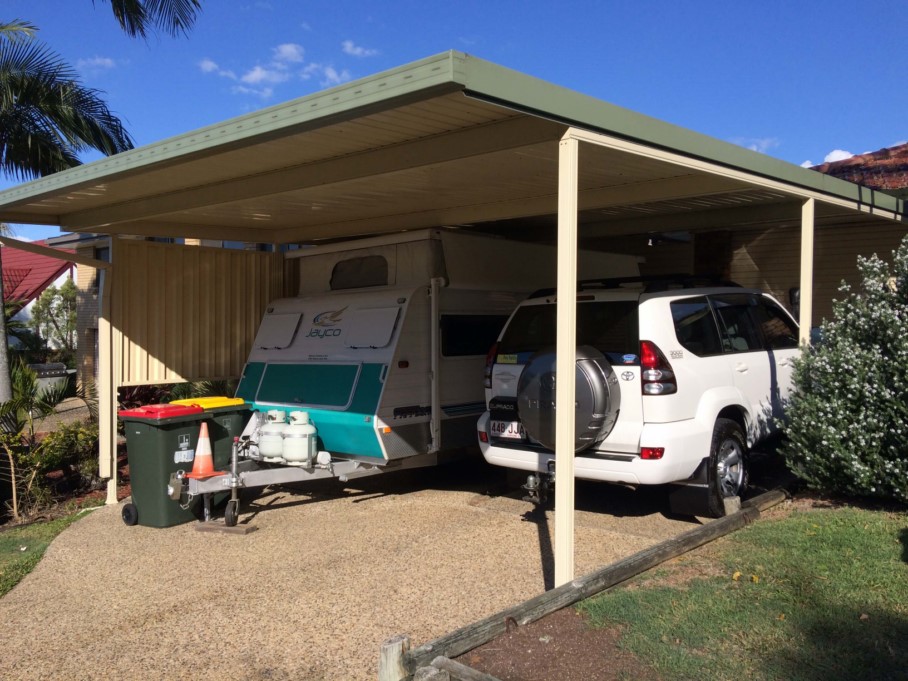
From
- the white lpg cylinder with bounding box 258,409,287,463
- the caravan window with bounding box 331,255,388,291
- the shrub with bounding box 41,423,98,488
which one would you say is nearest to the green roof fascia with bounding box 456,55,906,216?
the caravan window with bounding box 331,255,388,291

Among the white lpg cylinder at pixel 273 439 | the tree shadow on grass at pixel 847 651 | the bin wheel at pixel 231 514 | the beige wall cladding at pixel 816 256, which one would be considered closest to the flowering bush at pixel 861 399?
the tree shadow on grass at pixel 847 651

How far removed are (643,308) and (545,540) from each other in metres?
1.97

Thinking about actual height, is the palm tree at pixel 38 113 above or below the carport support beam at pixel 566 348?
above

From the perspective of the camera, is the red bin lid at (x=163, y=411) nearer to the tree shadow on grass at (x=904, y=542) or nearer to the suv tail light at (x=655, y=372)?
the suv tail light at (x=655, y=372)

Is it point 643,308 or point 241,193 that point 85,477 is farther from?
point 643,308

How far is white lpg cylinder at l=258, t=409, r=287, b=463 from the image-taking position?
7.55 m

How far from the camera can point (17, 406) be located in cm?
881

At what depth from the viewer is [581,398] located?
6.06 m

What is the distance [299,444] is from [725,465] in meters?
3.77

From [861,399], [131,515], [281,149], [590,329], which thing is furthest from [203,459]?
[861,399]

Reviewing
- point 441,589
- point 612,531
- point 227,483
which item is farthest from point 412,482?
point 441,589

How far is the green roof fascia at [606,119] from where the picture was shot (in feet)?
14.1

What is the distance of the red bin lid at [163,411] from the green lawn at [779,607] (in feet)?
14.2

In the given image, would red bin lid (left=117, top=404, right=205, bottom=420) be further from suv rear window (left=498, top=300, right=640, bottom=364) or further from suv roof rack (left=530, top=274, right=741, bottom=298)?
suv roof rack (left=530, top=274, right=741, bottom=298)
